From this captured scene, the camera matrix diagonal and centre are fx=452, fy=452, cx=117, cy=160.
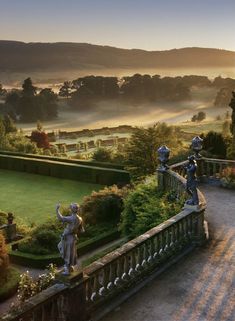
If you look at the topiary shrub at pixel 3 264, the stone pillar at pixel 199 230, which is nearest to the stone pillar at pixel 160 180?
the stone pillar at pixel 199 230

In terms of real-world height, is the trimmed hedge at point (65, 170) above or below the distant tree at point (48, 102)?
below

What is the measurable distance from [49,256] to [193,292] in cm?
1032

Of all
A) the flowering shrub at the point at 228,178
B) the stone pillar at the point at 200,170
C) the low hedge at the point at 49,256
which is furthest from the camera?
the stone pillar at the point at 200,170

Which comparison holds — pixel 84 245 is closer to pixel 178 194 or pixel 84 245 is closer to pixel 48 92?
pixel 178 194

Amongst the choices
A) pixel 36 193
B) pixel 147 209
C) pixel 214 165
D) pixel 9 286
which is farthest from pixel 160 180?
pixel 36 193

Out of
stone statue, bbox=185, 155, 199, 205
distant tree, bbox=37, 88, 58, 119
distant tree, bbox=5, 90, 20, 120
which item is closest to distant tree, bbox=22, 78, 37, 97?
distant tree, bbox=37, 88, 58, 119

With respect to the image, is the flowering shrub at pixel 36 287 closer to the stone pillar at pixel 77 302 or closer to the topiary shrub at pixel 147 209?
the topiary shrub at pixel 147 209

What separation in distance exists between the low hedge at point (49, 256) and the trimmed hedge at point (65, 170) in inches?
558

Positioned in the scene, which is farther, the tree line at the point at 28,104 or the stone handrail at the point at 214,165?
the tree line at the point at 28,104

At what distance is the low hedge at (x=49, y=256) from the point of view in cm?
1925

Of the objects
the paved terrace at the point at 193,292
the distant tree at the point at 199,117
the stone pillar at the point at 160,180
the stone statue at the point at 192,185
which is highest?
the stone statue at the point at 192,185

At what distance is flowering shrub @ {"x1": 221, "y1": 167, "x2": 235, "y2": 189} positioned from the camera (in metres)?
20.6

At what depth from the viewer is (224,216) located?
16109 millimetres

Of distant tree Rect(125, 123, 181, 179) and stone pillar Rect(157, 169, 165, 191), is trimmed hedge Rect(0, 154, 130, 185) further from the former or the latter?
stone pillar Rect(157, 169, 165, 191)
